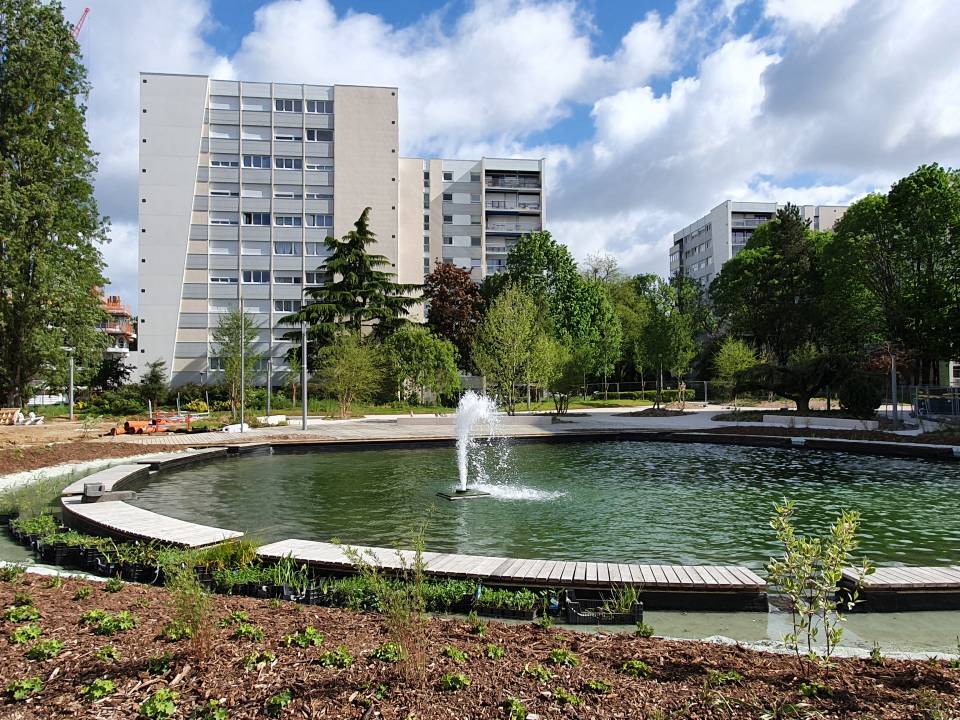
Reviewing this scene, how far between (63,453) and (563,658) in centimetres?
1720

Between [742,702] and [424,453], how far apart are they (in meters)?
17.8

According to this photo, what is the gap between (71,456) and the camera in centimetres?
1683

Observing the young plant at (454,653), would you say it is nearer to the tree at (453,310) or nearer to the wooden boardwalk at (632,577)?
the wooden boardwalk at (632,577)

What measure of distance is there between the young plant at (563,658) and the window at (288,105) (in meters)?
63.2

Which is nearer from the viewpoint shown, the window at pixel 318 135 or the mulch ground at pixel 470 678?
the mulch ground at pixel 470 678

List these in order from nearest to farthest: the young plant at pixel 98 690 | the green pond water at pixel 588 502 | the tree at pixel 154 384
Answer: the young plant at pixel 98 690, the green pond water at pixel 588 502, the tree at pixel 154 384

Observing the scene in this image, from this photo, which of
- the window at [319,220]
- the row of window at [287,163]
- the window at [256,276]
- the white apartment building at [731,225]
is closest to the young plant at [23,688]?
the window at [256,276]

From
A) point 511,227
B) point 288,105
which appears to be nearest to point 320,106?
point 288,105

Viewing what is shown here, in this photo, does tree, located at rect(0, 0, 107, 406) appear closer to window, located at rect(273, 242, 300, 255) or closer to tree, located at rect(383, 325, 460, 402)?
tree, located at rect(383, 325, 460, 402)

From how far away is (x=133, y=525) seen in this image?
28.9 ft

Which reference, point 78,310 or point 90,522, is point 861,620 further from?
point 78,310

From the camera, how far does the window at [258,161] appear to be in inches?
2319

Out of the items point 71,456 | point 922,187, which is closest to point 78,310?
point 71,456

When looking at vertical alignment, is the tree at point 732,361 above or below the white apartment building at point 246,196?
below
